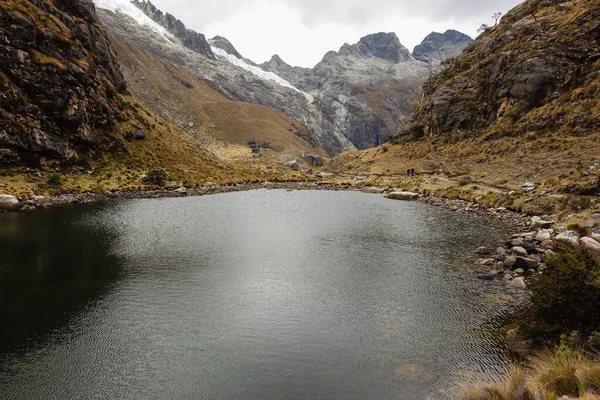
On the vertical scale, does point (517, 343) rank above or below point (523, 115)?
below

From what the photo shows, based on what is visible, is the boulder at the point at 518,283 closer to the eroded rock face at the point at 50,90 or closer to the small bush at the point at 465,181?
the small bush at the point at 465,181

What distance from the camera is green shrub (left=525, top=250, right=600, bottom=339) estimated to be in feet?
46.5

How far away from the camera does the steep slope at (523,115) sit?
51.4 metres

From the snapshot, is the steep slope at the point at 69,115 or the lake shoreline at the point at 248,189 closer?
the lake shoreline at the point at 248,189

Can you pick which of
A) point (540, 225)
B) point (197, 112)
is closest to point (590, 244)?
point (540, 225)

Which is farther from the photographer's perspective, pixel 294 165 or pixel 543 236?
pixel 294 165

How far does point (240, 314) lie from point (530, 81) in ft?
264

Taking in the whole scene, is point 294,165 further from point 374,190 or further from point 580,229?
point 580,229

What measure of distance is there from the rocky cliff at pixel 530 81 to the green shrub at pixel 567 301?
177 ft

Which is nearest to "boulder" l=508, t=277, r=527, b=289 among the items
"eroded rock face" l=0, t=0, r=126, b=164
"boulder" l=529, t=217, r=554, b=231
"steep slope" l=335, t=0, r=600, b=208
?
"boulder" l=529, t=217, r=554, b=231

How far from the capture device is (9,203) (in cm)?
4388

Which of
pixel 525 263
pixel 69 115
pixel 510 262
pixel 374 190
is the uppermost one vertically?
pixel 69 115

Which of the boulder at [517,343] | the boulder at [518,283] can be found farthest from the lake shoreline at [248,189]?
the boulder at [517,343]

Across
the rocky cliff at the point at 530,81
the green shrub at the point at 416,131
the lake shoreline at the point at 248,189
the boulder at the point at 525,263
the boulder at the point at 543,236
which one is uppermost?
the rocky cliff at the point at 530,81
